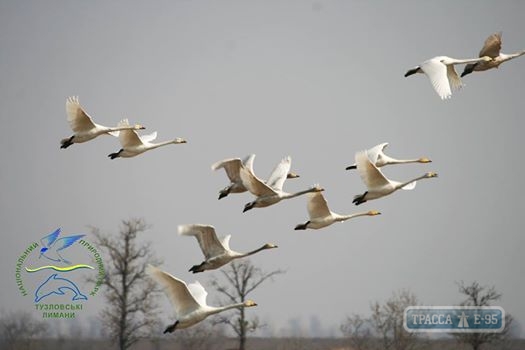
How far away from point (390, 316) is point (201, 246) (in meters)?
30.2

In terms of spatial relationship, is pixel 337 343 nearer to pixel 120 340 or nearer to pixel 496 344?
pixel 496 344

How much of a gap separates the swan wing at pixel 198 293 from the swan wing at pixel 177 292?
1.01ft

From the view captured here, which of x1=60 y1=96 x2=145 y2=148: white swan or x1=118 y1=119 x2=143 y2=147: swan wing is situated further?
x1=118 y1=119 x2=143 y2=147: swan wing

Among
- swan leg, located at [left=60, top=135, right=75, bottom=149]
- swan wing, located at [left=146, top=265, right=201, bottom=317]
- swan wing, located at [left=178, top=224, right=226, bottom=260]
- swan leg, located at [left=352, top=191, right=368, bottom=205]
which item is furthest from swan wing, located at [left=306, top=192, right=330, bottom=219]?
swan leg, located at [left=60, top=135, right=75, bottom=149]

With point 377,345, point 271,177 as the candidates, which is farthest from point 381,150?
point 377,345

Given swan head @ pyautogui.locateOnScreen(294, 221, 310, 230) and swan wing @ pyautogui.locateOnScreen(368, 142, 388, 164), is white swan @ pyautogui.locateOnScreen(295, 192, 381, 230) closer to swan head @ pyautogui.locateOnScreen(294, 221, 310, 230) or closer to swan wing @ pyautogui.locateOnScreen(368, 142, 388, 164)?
swan head @ pyautogui.locateOnScreen(294, 221, 310, 230)

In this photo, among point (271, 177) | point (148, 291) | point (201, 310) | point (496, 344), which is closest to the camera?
point (201, 310)

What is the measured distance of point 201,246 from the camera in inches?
953

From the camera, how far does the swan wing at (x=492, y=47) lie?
88.2 feet

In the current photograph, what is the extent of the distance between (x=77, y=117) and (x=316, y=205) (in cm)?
670

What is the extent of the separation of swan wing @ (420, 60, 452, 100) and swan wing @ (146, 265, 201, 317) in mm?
7712

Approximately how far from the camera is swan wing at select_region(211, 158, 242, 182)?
24.9m

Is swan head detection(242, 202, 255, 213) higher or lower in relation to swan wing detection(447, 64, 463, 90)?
lower

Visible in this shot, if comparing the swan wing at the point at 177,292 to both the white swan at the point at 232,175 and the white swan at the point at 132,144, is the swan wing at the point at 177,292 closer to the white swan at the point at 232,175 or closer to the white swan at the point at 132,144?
the white swan at the point at 232,175
